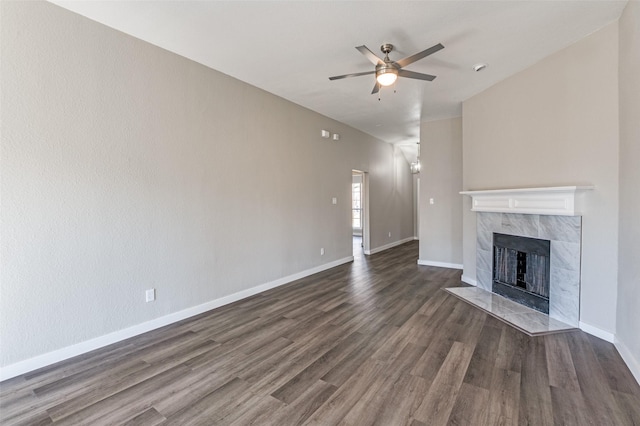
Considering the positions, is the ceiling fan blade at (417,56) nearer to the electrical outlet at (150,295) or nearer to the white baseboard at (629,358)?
the white baseboard at (629,358)

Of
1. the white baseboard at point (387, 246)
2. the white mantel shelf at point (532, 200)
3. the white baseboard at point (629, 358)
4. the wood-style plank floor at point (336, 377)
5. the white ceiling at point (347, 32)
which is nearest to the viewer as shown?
the wood-style plank floor at point (336, 377)

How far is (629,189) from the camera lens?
247cm

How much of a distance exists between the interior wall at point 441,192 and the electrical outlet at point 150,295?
496 centimetres

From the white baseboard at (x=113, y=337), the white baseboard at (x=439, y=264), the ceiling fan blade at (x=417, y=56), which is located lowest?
the white baseboard at (x=439, y=264)

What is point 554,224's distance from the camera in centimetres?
328

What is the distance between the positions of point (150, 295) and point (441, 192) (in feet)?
17.2

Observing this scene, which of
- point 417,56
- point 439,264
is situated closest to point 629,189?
point 417,56

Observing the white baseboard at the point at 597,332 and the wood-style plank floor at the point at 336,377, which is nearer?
the wood-style plank floor at the point at 336,377

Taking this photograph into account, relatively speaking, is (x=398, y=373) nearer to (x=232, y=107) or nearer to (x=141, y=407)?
(x=141, y=407)

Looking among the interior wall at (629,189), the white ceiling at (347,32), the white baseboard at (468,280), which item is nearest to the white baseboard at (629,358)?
the interior wall at (629,189)

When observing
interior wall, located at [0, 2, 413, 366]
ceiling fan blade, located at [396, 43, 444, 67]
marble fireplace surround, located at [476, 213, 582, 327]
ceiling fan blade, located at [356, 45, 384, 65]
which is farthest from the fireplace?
interior wall, located at [0, 2, 413, 366]

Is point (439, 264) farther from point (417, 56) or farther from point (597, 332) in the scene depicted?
point (417, 56)

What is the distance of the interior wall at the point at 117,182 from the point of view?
7.54 ft

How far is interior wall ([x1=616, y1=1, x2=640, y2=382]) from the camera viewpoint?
2.30 m
